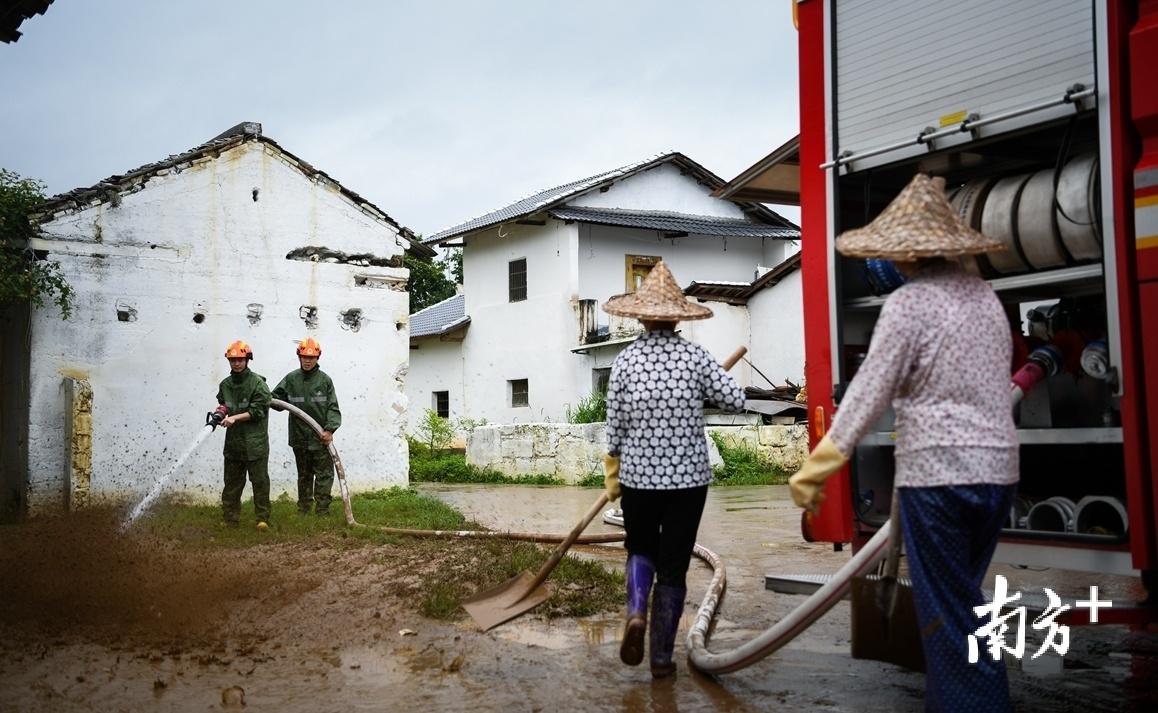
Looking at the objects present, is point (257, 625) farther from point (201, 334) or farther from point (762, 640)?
point (201, 334)

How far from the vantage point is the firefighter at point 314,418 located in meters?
12.7

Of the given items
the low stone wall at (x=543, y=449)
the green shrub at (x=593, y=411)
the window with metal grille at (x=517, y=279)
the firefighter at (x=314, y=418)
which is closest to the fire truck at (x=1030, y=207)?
the firefighter at (x=314, y=418)

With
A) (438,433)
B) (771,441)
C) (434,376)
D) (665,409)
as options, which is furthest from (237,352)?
(434,376)

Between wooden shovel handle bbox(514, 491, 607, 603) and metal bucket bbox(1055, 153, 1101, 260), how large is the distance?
8.42 feet

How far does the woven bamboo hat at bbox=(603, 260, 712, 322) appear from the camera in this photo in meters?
5.41

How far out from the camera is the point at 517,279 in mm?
30594

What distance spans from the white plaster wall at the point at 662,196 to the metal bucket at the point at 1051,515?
81.7ft

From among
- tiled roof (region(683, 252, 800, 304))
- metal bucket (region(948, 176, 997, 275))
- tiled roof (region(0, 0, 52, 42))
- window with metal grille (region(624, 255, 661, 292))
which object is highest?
window with metal grille (region(624, 255, 661, 292))

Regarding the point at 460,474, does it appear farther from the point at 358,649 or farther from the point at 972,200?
the point at 972,200

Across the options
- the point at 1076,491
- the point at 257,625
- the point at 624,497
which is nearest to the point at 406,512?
the point at 257,625

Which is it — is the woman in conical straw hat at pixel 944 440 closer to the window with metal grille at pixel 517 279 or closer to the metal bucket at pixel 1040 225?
the metal bucket at pixel 1040 225

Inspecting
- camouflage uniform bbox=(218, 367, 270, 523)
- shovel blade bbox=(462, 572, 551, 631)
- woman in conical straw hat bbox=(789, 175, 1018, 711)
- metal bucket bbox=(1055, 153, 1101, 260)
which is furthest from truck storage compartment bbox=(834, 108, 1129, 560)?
camouflage uniform bbox=(218, 367, 270, 523)

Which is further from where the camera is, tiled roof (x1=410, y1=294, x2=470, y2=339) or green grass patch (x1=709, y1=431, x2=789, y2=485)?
tiled roof (x1=410, y1=294, x2=470, y2=339)

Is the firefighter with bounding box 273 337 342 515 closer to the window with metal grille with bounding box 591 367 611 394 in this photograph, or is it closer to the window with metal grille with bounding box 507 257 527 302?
the window with metal grille with bounding box 591 367 611 394
